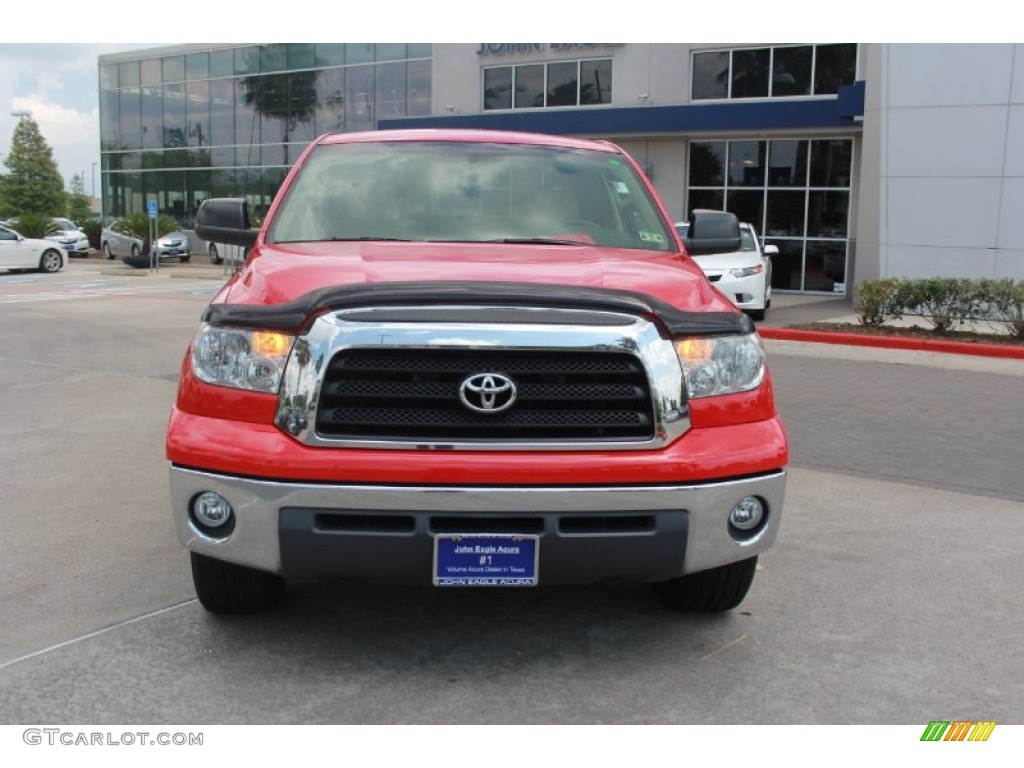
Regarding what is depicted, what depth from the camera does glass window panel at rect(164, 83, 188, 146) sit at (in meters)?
40.2

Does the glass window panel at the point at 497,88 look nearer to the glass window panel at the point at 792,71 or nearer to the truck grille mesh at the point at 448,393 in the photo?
the glass window panel at the point at 792,71

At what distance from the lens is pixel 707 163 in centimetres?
2406

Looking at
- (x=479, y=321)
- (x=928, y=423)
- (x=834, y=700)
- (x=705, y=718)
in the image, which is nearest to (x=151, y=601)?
(x=479, y=321)

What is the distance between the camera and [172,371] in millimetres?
10633

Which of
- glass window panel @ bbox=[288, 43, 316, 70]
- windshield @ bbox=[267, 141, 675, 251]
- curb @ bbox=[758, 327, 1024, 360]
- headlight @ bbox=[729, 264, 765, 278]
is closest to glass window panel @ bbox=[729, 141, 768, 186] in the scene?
headlight @ bbox=[729, 264, 765, 278]

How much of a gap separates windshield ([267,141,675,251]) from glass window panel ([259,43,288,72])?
33689mm

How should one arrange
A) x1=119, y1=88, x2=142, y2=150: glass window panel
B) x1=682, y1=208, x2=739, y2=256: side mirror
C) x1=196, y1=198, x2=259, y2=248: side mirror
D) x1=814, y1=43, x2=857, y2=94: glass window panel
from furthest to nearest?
x1=119, y1=88, x2=142, y2=150: glass window panel, x1=814, y1=43, x2=857, y2=94: glass window panel, x1=682, y1=208, x2=739, y2=256: side mirror, x1=196, y1=198, x2=259, y2=248: side mirror

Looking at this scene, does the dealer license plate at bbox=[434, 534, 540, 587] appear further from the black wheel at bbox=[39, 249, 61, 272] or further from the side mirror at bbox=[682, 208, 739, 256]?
the black wheel at bbox=[39, 249, 61, 272]

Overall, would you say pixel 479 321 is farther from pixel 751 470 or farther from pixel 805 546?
pixel 805 546

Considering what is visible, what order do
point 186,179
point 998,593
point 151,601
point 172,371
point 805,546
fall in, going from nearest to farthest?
point 151,601
point 998,593
point 805,546
point 172,371
point 186,179

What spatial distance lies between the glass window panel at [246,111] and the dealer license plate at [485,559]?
3701 cm

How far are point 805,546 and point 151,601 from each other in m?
3.11

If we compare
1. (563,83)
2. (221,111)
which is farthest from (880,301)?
(221,111)

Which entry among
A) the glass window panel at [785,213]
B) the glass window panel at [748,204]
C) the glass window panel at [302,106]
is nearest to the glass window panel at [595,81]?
the glass window panel at [748,204]
